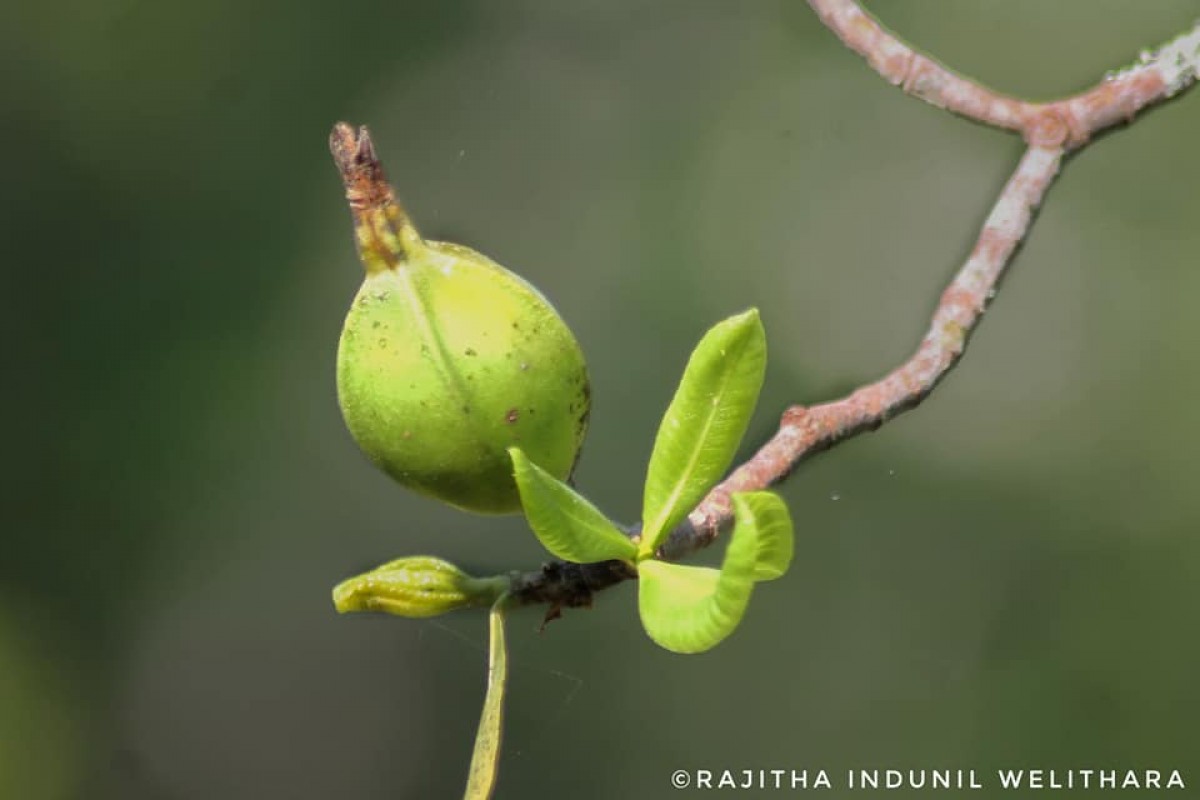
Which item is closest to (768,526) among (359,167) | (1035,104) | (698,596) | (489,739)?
(698,596)

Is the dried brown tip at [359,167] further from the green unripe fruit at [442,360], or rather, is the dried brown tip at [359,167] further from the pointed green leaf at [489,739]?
the pointed green leaf at [489,739]

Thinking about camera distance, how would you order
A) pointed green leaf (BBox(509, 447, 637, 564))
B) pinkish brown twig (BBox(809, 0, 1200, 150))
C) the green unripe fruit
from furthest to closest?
1. pinkish brown twig (BBox(809, 0, 1200, 150))
2. the green unripe fruit
3. pointed green leaf (BBox(509, 447, 637, 564))

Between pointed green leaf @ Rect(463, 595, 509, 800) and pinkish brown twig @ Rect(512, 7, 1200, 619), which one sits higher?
pinkish brown twig @ Rect(512, 7, 1200, 619)

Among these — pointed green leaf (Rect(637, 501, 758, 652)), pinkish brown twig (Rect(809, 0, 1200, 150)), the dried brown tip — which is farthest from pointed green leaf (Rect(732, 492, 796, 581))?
pinkish brown twig (Rect(809, 0, 1200, 150))

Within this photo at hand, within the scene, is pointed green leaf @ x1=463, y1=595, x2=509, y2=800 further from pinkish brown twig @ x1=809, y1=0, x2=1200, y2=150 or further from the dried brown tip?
pinkish brown twig @ x1=809, y1=0, x2=1200, y2=150

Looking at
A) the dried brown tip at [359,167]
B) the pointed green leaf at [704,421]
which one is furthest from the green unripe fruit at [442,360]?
the pointed green leaf at [704,421]

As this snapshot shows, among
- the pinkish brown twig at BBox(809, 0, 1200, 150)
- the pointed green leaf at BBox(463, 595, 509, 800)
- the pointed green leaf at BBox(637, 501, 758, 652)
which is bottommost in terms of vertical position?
the pointed green leaf at BBox(463, 595, 509, 800)

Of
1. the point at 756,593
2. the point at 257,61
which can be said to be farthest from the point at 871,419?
the point at 257,61

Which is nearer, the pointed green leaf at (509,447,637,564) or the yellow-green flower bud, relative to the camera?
the pointed green leaf at (509,447,637,564)
